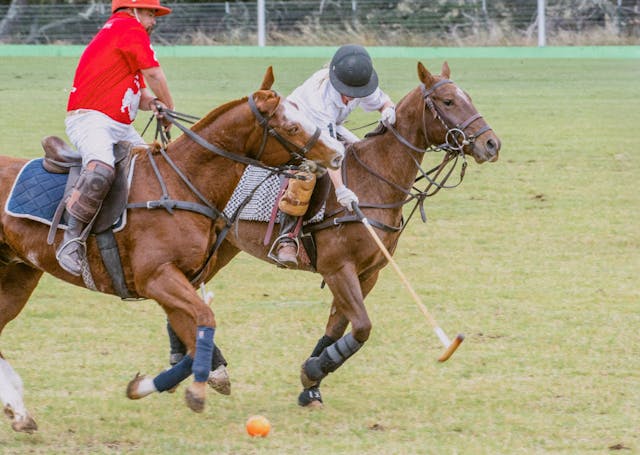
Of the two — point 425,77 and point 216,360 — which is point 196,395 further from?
point 425,77

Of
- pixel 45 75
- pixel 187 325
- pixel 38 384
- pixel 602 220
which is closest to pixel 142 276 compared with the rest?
pixel 187 325

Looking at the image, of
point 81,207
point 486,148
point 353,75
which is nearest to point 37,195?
point 81,207

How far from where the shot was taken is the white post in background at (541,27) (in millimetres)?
28562

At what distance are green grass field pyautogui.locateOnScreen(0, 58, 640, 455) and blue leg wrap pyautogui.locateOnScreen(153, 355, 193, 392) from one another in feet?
0.89

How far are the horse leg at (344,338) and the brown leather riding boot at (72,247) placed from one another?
5.17 ft

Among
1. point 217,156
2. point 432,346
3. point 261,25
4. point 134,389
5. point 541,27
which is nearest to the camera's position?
point 217,156

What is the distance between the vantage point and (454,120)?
7918 millimetres

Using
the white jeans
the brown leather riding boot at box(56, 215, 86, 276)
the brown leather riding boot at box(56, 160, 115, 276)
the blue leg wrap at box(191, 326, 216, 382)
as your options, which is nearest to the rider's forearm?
the white jeans

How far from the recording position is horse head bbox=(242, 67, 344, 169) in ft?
21.6

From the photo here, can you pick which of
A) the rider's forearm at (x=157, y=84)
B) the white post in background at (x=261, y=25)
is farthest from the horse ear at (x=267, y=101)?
the white post in background at (x=261, y=25)

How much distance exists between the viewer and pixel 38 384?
781 centimetres

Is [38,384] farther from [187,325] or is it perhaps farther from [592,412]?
[592,412]

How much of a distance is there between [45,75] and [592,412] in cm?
1953

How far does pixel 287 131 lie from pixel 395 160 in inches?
61.8
